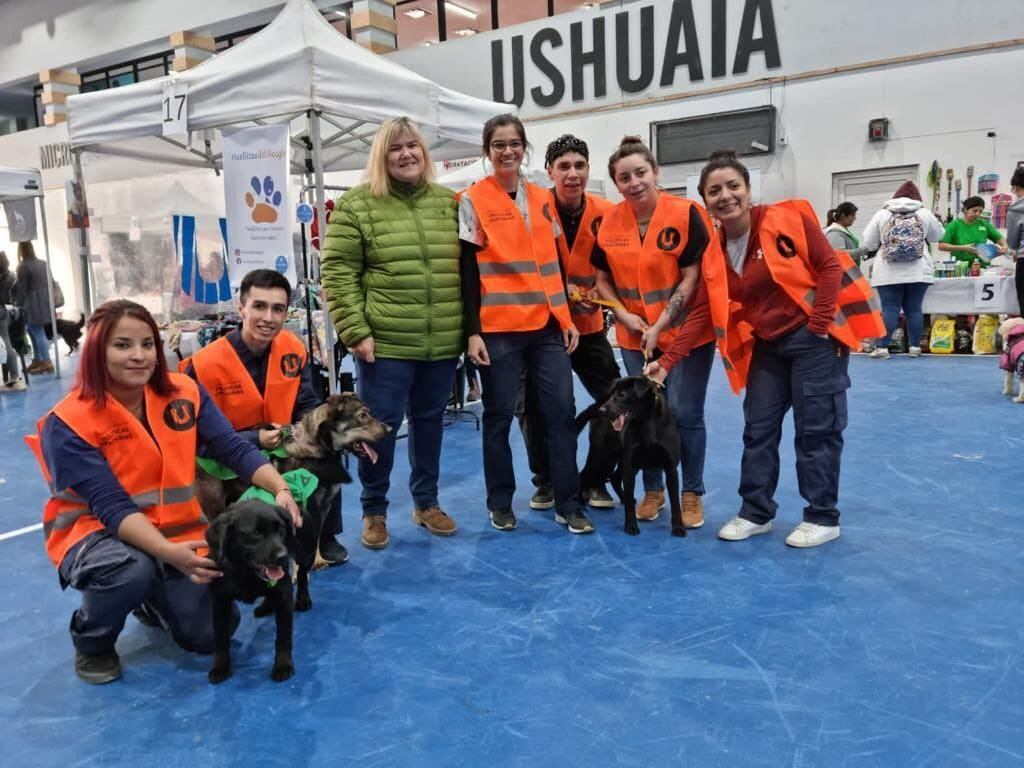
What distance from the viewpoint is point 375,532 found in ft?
10.2

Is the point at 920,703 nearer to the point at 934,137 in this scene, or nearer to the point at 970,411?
the point at 970,411

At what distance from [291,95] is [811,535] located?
135 inches

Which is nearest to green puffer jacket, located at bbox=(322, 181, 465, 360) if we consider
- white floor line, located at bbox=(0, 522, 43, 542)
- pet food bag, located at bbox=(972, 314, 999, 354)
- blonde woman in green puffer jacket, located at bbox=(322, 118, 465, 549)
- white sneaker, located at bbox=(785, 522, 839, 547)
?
blonde woman in green puffer jacket, located at bbox=(322, 118, 465, 549)

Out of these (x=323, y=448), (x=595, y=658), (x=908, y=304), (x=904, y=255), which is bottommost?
(x=595, y=658)

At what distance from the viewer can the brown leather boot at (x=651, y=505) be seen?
11.0ft

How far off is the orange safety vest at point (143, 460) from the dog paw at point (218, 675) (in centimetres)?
41

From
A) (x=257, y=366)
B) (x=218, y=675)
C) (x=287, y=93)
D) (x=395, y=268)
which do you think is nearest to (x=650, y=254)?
(x=395, y=268)

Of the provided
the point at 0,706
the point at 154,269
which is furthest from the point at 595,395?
the point at 154,269

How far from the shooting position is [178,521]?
2.26m

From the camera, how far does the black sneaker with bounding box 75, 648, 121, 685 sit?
6.95 feet

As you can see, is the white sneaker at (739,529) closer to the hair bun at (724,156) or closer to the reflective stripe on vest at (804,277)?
the reflective stripe on vest at (804,277)

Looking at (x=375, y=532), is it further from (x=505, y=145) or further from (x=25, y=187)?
(x=25, y=187)

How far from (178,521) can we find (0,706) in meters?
0.64

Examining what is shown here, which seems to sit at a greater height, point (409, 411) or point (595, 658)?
point (409, 411)
